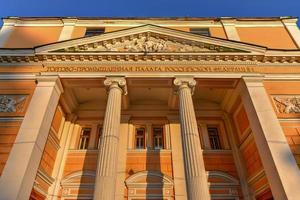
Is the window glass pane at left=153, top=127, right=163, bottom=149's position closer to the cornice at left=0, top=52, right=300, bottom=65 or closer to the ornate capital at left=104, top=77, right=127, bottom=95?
the ornate capital at left=104, top=77, right=127, bottom=95

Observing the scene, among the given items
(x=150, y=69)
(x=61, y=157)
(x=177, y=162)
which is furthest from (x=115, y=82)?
(x=177, y=162)

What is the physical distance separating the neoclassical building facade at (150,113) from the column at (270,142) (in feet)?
0.15

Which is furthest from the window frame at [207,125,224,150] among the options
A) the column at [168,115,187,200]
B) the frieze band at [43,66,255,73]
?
the frieze band at [43,66,255,73]

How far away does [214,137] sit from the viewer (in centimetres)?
1562

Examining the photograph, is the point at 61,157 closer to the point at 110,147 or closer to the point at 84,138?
the point at 84,138

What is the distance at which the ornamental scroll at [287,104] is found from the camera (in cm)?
1232

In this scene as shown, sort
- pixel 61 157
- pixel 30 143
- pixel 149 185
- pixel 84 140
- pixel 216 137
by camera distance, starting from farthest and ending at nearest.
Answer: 1. pixel 216 137
2. pixel 84 140
3. pixel 61 157
4. pixel 149 185
5. pixel 30 143

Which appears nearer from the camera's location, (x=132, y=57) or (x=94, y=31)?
(x=132, y=57)

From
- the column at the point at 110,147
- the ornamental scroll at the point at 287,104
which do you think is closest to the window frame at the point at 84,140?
the column at the point at 110,147

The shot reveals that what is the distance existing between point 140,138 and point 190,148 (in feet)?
18.5

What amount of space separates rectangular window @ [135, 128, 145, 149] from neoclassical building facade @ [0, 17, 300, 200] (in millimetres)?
78

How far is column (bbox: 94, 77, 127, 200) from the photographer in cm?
899

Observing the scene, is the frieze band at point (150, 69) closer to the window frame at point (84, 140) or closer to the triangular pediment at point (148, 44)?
the triangular pediment at point (148, 44)

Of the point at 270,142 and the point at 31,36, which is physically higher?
the point at 31,36
